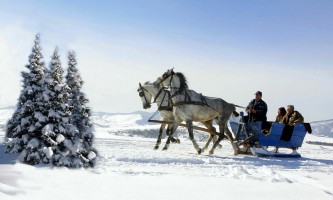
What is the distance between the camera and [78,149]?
54.1ft

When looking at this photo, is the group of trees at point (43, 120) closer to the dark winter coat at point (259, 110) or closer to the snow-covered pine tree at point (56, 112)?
the snow-covered pine tree at point (56, 112)

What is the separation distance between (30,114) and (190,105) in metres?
7.52

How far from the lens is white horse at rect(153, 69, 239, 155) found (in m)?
13.6

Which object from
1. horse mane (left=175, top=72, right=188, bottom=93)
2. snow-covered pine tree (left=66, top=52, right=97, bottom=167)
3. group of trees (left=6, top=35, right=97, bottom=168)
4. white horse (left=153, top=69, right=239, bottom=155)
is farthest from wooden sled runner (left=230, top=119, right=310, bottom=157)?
snow-covered pine tree (left=66, top=52, right=97, bottom=167)

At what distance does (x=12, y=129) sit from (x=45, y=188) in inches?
533

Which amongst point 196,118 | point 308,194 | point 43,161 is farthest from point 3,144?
point 308,194

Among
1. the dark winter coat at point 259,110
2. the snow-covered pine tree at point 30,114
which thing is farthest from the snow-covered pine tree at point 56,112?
the dark winter coat at point 259,110

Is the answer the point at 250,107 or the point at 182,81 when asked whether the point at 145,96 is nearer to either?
the point at 182,81

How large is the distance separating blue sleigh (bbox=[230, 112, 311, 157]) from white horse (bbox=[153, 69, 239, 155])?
0.62 m

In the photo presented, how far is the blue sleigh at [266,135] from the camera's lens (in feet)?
47.0

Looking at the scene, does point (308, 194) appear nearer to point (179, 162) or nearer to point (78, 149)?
point (179, 162)

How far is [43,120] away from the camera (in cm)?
1642

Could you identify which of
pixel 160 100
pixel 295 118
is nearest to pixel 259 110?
pixel 295 118

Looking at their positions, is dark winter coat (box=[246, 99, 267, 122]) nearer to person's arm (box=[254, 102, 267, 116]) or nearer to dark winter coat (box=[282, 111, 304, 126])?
person's arm (box=[254, 102, 267, 116])
